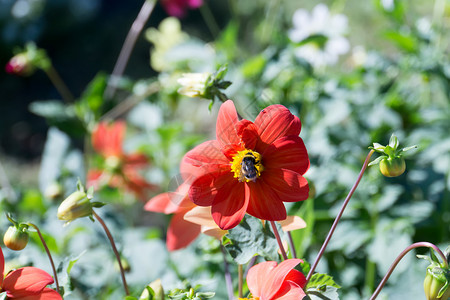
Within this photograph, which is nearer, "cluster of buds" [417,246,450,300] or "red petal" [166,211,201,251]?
"cluster of buds" [417,246,450,300]

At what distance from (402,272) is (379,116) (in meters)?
0.37

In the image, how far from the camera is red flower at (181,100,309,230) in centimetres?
40

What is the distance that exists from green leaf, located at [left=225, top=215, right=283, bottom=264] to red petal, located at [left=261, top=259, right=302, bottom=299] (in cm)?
4

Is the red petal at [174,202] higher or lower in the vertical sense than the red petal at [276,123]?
lower

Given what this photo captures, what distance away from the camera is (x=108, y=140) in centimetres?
104

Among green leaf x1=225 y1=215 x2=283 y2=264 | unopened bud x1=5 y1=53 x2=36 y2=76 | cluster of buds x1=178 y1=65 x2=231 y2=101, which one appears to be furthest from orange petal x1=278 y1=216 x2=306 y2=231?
unopened bud x1=5 y1=53 x2=36 y2=76

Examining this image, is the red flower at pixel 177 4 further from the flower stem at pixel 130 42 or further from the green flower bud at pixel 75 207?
the green flower bud at pixel 75 207

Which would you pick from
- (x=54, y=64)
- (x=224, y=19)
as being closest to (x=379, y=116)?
(x=224, y=19)

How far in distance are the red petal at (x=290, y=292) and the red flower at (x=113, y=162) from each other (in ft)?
2.22

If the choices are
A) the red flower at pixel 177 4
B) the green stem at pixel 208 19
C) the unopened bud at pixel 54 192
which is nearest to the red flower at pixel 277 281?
the unopened bud at pixel 54 192

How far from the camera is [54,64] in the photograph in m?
3.04

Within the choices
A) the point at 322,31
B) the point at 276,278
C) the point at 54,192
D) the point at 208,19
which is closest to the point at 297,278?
the point at 276,278

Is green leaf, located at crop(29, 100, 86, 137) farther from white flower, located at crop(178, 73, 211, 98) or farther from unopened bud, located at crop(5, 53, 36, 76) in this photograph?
white flower, located at crop(178, 73, 211, 98)

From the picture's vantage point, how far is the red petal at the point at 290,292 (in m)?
0.37
